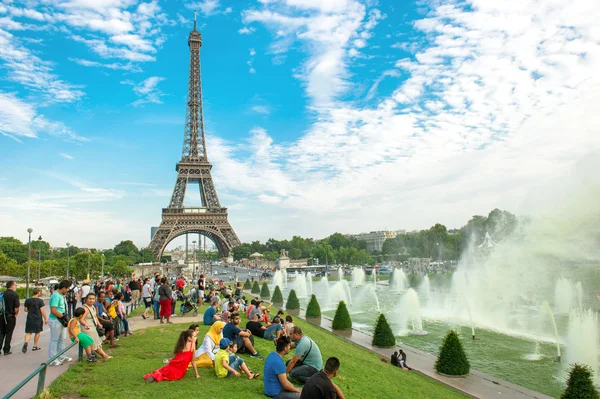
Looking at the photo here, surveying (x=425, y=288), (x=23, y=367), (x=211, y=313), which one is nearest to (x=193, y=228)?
(x=425, y=288)

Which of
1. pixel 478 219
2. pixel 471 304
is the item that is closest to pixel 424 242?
pixel 478 219

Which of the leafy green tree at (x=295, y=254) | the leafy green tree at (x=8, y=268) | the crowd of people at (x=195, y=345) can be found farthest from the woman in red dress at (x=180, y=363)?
the leafy green tree at (x=295, y=254)

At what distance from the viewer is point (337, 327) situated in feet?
70.4

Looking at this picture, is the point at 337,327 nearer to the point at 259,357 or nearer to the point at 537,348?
the point at 537,348

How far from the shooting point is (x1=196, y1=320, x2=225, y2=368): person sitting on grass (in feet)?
33.0

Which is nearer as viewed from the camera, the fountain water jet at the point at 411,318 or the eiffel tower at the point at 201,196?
the fountain water jet at the point at 411,318

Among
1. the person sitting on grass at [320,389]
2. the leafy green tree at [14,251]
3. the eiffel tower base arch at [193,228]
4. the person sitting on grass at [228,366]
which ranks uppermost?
the eiffel tower base arch at [193,228]

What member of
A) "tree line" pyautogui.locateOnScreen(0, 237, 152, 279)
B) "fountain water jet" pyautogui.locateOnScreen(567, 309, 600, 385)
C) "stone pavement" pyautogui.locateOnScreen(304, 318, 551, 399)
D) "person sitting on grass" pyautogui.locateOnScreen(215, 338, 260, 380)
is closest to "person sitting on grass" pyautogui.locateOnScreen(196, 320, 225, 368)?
"person sitting on grass" pyautogui.locateOnScreen(215, 338, 260, 380)

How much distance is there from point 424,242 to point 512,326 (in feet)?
294

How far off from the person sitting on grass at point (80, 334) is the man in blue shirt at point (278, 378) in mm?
4768

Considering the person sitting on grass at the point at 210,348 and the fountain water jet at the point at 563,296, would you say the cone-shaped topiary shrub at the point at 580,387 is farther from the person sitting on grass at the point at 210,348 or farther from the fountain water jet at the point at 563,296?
the fountain water jet at the point at 563,296

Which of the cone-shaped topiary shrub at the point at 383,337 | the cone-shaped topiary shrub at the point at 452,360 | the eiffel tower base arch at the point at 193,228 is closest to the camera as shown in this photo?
the cone-shaped topiary shrub at the point at 452,360

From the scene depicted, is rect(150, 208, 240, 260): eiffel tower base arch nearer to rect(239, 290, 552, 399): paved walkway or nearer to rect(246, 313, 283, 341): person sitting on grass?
rect(239, 290, 552, 399): paved walkway

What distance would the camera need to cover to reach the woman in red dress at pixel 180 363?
9.10 m
